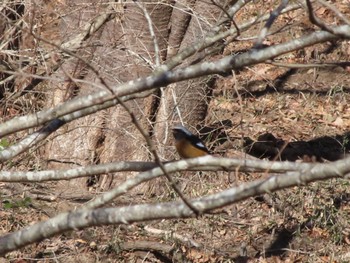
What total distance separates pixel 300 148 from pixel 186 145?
1.82 metres

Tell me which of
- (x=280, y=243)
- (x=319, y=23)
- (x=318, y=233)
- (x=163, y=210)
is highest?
(x=319, y=23)

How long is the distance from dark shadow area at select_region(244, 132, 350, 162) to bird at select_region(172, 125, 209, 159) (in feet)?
3.67

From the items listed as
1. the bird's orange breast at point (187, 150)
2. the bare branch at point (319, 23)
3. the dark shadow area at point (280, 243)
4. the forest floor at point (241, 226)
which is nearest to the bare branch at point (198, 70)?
the bare branch at point (319, 23)

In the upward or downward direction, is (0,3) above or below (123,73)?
above

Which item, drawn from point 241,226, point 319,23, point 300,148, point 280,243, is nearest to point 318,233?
point 280,243

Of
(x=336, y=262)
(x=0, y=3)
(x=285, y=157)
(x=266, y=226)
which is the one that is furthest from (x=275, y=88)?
(x=0, y=3)

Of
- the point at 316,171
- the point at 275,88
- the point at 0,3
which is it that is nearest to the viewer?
the point at 316,171

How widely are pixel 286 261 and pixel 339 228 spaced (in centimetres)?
59

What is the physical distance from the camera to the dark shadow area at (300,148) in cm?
910

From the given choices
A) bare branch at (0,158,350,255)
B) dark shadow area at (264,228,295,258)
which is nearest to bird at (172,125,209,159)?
dark shadow area at (264,228,295,258)

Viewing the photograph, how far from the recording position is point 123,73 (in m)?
8.69

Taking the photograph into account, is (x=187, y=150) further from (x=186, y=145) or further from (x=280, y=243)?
(x=280, y=243)

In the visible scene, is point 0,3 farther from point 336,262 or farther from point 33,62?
point 336,262

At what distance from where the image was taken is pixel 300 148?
30.5ft
